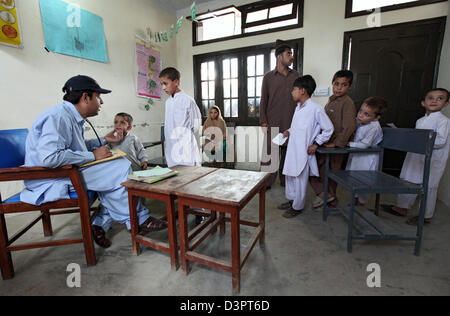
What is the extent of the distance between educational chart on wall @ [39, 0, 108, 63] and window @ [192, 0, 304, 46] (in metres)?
1.72

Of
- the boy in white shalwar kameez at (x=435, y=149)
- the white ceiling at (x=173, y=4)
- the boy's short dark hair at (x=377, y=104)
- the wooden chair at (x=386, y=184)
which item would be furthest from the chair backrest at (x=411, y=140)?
the white ceiling at (x=173, y=4)

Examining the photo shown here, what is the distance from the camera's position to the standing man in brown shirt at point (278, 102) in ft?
8.90

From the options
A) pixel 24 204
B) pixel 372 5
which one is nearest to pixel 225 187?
pixel 24 204

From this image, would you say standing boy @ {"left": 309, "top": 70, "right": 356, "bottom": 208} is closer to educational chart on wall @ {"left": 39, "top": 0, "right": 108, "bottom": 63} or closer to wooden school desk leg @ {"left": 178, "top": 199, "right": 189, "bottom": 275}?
wooden school desk leg @ {"left": 178, "top": 199, "right": 189, "bottom": 275}

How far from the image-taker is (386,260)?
149 cm

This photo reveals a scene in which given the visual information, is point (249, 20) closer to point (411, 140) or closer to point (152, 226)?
point (411, 140)

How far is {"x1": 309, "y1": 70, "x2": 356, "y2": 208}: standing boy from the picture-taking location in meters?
2.06

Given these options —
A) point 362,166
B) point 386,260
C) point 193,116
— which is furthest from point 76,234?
point 362,166

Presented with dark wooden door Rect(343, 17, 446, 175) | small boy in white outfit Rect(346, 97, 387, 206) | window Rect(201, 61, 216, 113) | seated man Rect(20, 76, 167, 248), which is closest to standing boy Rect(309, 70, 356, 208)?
small boy in white outfit Rect(346, 97, 387, 206)

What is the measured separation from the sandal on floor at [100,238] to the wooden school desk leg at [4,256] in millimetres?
469

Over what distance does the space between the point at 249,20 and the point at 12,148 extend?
152 inches

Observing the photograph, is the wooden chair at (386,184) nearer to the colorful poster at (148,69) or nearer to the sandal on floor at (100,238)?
the sandal on floor at (100,238)
